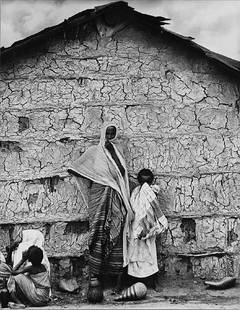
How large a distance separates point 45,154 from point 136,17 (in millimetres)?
2256

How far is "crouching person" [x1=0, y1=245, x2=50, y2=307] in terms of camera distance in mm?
7203

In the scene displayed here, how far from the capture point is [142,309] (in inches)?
274

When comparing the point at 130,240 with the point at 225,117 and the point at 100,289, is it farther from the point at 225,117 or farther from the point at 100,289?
the point at 225,117

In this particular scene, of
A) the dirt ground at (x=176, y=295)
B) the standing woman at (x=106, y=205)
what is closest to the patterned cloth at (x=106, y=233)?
the standing woman at (x=106, y=205)

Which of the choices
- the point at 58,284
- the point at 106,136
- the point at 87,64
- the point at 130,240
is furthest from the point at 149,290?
the point at 87,64

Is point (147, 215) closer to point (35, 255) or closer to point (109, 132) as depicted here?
point (109, 132)

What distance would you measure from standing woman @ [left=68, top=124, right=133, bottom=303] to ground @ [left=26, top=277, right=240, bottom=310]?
11.6 inches

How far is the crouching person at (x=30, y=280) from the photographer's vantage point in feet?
23.6

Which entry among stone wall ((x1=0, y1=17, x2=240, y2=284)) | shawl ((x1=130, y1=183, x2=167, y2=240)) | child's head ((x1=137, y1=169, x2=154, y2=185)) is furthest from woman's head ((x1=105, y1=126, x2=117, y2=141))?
shawl ((x1=130, y1=183, x2=167, y2=240))

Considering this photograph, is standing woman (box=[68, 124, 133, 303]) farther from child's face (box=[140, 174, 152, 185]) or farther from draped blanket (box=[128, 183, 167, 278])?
child's face (box=[140, 174, 152, 185])

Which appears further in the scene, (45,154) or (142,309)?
(45,154)

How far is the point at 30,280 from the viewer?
7.26 meters

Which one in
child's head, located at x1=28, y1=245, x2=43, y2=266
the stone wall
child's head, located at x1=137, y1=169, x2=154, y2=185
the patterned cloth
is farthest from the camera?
the stone wall

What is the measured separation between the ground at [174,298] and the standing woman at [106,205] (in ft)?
0.96
